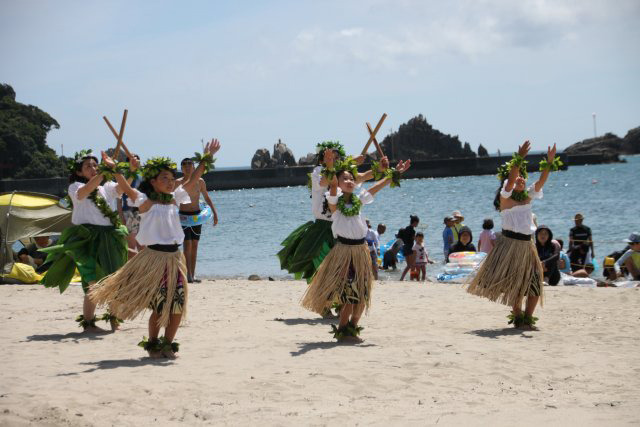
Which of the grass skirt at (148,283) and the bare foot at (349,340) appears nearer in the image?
the grass skirt at (148,283)

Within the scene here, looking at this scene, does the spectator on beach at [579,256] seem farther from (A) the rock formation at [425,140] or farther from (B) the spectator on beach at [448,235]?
(A) the rock formation at [425,140]

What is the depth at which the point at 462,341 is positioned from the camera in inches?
306

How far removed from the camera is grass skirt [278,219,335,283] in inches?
350

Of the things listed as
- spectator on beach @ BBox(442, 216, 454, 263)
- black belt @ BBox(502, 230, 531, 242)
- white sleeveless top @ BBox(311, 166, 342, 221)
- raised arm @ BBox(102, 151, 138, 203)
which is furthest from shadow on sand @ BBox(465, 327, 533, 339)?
spectator on beach @ BBox(442, 216, 454, 263)

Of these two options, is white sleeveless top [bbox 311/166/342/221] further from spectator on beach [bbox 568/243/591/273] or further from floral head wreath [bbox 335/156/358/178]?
spectator on beach [bbox 568/243/591/273]

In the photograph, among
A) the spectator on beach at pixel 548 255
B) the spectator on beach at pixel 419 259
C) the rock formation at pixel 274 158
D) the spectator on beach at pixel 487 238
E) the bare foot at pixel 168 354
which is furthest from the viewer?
the rock formation at pixel 274 158

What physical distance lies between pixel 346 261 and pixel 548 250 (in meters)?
5.88

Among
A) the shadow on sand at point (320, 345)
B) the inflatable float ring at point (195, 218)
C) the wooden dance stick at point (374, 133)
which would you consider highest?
the wooden dance stick at point (374, 133)

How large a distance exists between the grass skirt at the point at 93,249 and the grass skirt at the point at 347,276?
183 centimetres

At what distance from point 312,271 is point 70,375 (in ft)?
10.6

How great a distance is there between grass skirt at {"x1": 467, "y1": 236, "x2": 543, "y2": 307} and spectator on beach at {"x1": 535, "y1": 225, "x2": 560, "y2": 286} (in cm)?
401

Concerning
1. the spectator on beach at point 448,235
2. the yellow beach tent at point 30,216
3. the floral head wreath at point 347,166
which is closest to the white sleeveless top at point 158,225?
the floral head wreath at point 347,166

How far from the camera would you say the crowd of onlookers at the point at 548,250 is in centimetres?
1258

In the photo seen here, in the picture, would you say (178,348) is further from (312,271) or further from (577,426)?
(577,426)
